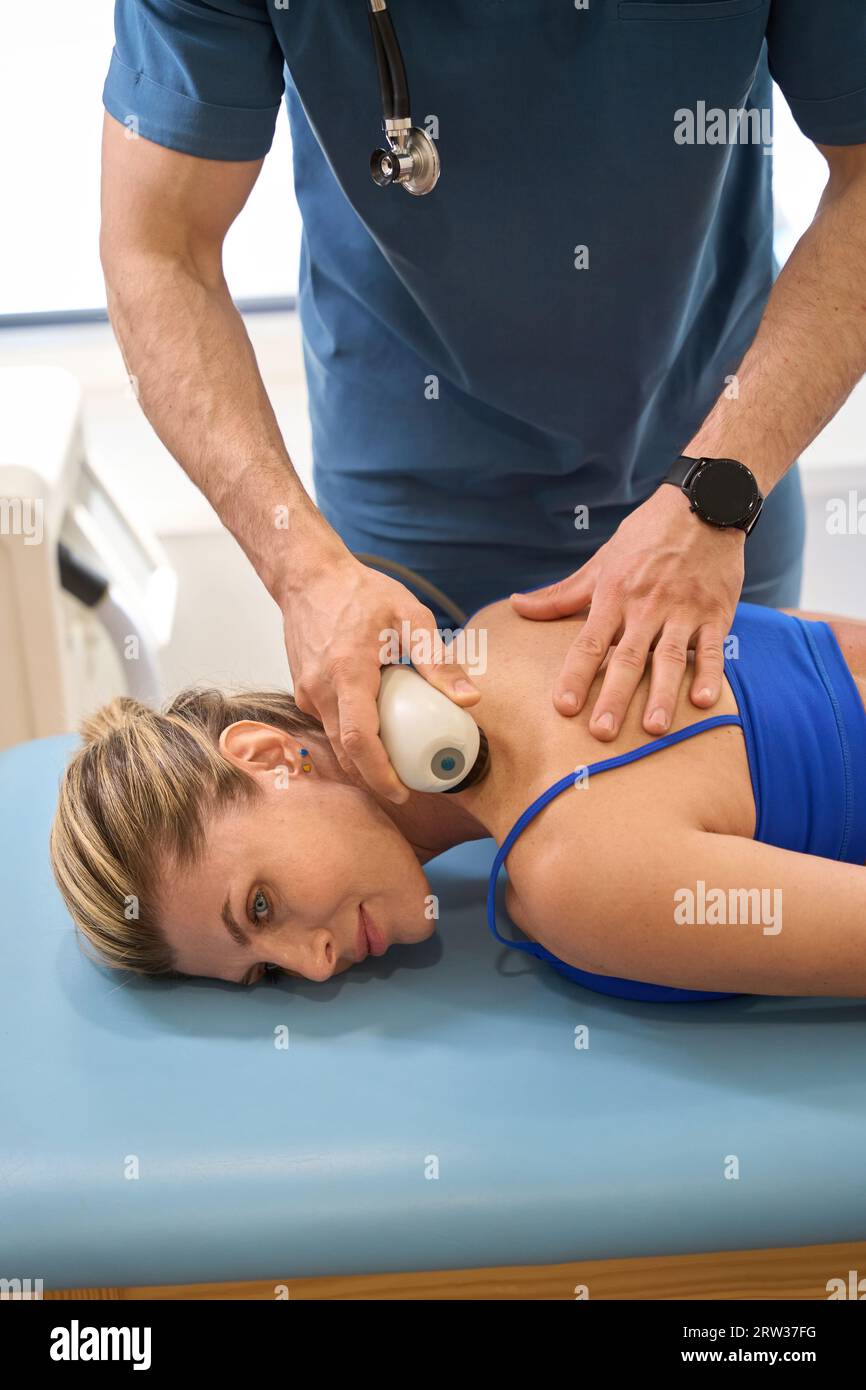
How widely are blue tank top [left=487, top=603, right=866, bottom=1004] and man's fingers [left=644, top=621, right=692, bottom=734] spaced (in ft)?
0.10

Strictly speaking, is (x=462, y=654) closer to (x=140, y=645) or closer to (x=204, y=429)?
(x=204, y=429)

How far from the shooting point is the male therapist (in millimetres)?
1235

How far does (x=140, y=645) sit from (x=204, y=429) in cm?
117

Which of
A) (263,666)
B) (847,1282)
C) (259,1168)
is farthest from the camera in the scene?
(263,666)

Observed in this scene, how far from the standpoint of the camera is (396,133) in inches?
48.5

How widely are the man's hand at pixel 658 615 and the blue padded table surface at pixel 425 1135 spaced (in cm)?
30

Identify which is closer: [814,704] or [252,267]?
[814,704]

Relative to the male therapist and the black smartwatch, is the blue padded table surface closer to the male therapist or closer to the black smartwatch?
the male therapist

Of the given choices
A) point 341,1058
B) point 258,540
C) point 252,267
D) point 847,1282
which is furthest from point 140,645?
point 847,1282

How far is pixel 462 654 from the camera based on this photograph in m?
1.37

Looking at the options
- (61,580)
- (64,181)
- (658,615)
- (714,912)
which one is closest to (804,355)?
(658,615)

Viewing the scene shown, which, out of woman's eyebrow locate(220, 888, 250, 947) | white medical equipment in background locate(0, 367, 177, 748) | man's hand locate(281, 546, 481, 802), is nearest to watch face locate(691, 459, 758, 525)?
man's hand locate(281, 546, 481, 802)

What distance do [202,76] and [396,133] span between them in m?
0.21

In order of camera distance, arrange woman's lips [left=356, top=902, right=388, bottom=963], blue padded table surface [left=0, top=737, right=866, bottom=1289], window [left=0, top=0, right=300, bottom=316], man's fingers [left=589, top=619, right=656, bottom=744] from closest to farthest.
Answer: blue padded table surface [left=0, top=737, right=866, bottom=1289] < man's fingers [left=589, top=619, right=656, bottom=744] < woman's lips [left=356, top=902, right=388, bottom=963] < window [left=0, top=0, right=300, bottom=316]
